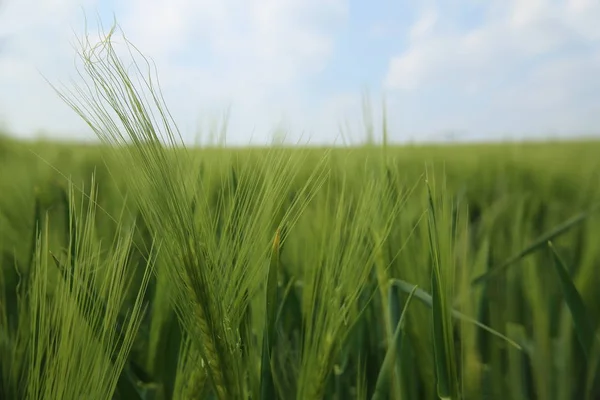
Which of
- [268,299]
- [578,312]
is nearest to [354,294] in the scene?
[268,299]

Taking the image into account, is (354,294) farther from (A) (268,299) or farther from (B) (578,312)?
(B) (578,312)

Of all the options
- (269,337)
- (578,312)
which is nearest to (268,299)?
(269,337)

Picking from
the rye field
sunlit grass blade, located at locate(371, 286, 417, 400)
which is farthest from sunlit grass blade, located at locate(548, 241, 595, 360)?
sunlit grass blade, located at locate(371, 286, 417, 400)

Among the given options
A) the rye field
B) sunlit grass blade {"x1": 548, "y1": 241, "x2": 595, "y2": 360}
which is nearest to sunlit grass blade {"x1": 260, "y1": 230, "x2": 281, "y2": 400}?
the rye field

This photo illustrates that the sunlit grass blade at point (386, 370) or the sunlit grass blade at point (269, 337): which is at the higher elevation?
the sunlit grass blade at point (269, 337)

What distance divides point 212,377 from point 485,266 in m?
0.28

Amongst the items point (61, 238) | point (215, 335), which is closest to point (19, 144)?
point (61, 238)

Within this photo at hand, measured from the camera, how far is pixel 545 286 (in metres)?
0.49

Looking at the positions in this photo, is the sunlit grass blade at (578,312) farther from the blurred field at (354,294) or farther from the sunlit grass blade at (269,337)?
the sunlit grass blade at (269,337)

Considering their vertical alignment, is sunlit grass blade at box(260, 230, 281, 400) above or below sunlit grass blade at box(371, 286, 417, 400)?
above

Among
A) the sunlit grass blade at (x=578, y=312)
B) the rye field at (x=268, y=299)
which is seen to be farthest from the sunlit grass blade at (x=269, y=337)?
the sunlit grass blade at (x=578, y=312)

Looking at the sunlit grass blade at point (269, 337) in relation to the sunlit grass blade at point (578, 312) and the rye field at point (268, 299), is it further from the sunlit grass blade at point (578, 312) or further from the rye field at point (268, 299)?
the sunlit grass blade at point (578, 312)

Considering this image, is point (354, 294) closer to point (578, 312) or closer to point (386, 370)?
point (386, 370)

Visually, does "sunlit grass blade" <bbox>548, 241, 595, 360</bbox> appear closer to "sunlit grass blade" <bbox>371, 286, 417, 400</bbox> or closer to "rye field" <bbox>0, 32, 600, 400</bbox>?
"rye field" <bbox>0, 32, 600, 400</bbox>
